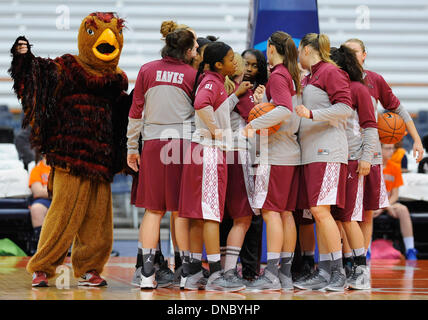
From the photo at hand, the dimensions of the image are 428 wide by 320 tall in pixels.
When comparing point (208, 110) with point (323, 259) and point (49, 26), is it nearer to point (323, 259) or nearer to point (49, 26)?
point (323, 259)

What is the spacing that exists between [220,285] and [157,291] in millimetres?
381

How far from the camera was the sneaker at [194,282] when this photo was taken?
3977 millimetres

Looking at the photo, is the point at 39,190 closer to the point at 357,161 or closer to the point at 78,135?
the point at 78,135

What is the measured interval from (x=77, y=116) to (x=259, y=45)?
7.87ft

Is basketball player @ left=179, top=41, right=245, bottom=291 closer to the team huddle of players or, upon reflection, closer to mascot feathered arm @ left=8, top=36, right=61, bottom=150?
the team huddle of players

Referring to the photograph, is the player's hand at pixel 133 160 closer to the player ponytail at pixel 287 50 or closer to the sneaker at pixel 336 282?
the player ponytail at pixel 287 50

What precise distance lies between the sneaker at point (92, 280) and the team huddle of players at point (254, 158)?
25cm

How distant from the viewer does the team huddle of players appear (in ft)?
13.0

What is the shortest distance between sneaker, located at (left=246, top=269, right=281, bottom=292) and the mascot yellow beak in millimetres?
1722

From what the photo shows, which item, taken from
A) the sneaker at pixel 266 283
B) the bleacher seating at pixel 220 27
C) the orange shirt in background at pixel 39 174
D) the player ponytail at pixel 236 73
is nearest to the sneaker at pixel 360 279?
the sneaker at pixel 266 283

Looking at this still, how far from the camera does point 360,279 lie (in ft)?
13.6

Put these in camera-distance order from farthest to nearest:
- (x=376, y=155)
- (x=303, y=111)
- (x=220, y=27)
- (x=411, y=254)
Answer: (x=220, y=27) → (x=411, y=254) → (x=376, y=155) → (x=303, y=111)

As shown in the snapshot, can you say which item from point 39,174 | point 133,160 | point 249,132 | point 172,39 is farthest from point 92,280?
point 39,174
